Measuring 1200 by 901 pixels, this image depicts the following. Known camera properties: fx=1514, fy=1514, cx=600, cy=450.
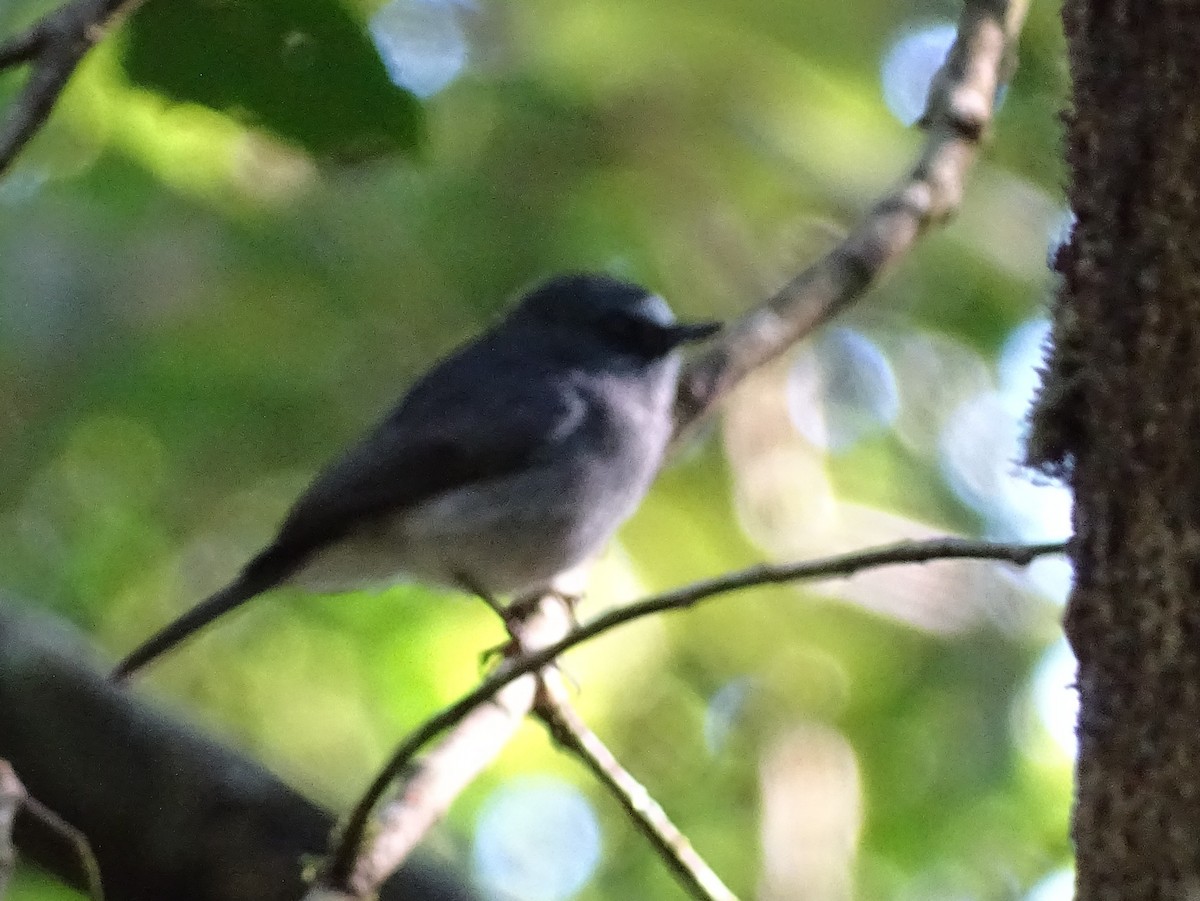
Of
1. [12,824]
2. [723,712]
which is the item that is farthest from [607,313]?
[12,824]

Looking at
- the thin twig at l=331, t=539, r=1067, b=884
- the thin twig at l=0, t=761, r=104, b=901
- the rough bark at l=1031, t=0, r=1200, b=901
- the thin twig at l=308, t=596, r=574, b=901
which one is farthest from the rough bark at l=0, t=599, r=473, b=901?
the rough bark at l=1031, t=0, r=1200, b=901

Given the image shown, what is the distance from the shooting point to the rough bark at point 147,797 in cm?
266

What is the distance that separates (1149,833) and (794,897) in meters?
2.86

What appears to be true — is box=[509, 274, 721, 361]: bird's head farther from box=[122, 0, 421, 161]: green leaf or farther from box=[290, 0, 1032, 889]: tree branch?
box=[122, 0, 421, 161]: green leaf

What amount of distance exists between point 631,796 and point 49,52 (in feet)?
4.60

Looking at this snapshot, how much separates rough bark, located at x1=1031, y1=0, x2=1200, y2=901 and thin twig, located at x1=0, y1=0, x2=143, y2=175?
1245mm

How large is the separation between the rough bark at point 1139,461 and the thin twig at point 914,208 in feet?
5.47

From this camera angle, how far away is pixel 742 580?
1635 mm

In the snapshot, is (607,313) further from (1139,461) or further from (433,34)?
(1139,461)

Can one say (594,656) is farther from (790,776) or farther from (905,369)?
(905,369)

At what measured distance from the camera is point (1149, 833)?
135cm

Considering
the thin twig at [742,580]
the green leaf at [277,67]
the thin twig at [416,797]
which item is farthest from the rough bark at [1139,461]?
the green leaf at [277,67]

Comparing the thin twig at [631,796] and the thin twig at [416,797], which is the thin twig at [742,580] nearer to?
the thin twig at [416,797]

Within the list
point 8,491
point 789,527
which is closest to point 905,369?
point 789,527
